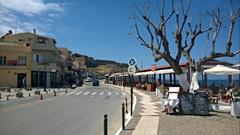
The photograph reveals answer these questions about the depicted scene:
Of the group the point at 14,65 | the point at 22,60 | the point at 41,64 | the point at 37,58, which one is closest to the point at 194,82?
the point at 14,65

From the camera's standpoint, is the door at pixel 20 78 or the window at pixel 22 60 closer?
the door at pixel 20 78

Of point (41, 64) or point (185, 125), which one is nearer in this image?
point (185, 125)

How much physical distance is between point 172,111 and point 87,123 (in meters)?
4.70

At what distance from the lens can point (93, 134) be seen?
12.3 metres

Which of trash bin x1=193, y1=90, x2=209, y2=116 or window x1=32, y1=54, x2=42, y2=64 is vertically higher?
window x1=32, y1=54, x2=42, y2=64

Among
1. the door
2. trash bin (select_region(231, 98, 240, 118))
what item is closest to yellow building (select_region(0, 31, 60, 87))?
the door

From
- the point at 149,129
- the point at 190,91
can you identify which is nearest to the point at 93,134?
the point at 149,129

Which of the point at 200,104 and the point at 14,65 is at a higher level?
the point at 14,65

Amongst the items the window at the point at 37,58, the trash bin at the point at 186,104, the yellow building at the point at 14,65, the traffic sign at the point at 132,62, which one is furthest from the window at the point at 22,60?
the trash bin at the point at 186,104

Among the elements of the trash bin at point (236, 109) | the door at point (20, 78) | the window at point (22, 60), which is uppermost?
the window at point (22, 60)

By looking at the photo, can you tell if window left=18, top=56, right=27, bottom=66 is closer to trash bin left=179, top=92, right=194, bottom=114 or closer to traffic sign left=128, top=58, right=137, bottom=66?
traffic sign left=128, top=58, right=137, bottom=66

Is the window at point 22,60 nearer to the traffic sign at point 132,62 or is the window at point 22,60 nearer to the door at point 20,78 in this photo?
the door at point 20,78

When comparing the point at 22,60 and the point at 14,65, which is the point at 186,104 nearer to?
the point at 14,65

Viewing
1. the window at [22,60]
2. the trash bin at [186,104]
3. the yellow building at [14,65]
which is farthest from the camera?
the window at [22,60]
